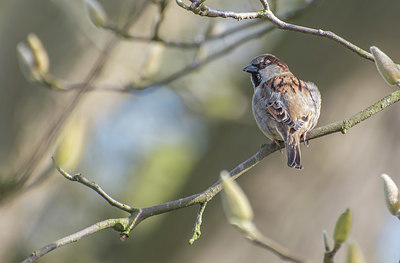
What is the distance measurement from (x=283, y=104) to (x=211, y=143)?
1.42 meters

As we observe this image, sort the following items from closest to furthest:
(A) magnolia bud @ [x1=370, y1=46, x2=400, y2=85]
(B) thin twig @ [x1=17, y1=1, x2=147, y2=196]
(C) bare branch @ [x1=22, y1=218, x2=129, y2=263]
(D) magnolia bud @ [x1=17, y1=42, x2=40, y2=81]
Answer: (C) bare branch @ [x1=22, y1=218, x2=129, y2=263]
(A) magnolia bud @ [x1=370, y1=46, x2=400, y2=85]
(B) thin twig @ [x1=17, y1=1, x2=147, y2=196]
(D) magnolia bud @ [x1=17, y1=42, x2=40, y2=81]

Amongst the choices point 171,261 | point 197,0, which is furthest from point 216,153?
point 197,0

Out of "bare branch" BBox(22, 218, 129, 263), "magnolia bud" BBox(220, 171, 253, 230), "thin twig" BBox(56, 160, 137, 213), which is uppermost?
"magnolia bud" BBox(220, 171, 253, 230)

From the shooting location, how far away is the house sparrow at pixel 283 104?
3.59 metres

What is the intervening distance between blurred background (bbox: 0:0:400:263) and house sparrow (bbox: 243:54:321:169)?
0.36m

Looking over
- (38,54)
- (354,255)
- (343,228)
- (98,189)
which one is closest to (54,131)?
(38,54)

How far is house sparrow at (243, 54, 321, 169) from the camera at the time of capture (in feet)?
11.8

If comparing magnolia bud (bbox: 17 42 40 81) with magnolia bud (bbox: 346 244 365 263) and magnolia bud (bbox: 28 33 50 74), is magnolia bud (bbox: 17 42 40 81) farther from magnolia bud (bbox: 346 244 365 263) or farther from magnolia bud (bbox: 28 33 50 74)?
magnolia bud (bbox: 346 244 365 263)

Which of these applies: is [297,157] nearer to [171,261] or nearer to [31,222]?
[171,261]

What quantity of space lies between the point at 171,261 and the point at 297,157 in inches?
84.6

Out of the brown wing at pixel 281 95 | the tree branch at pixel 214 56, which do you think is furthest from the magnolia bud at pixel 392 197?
the tree branch at pixel 214 56

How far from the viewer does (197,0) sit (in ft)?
6.89

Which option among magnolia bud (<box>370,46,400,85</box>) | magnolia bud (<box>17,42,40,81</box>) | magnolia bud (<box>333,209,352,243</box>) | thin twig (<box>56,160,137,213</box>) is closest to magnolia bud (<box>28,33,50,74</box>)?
magnolia bud (<box>17,42,40,81</box>)

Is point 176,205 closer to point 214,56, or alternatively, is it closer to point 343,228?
point 343,228
